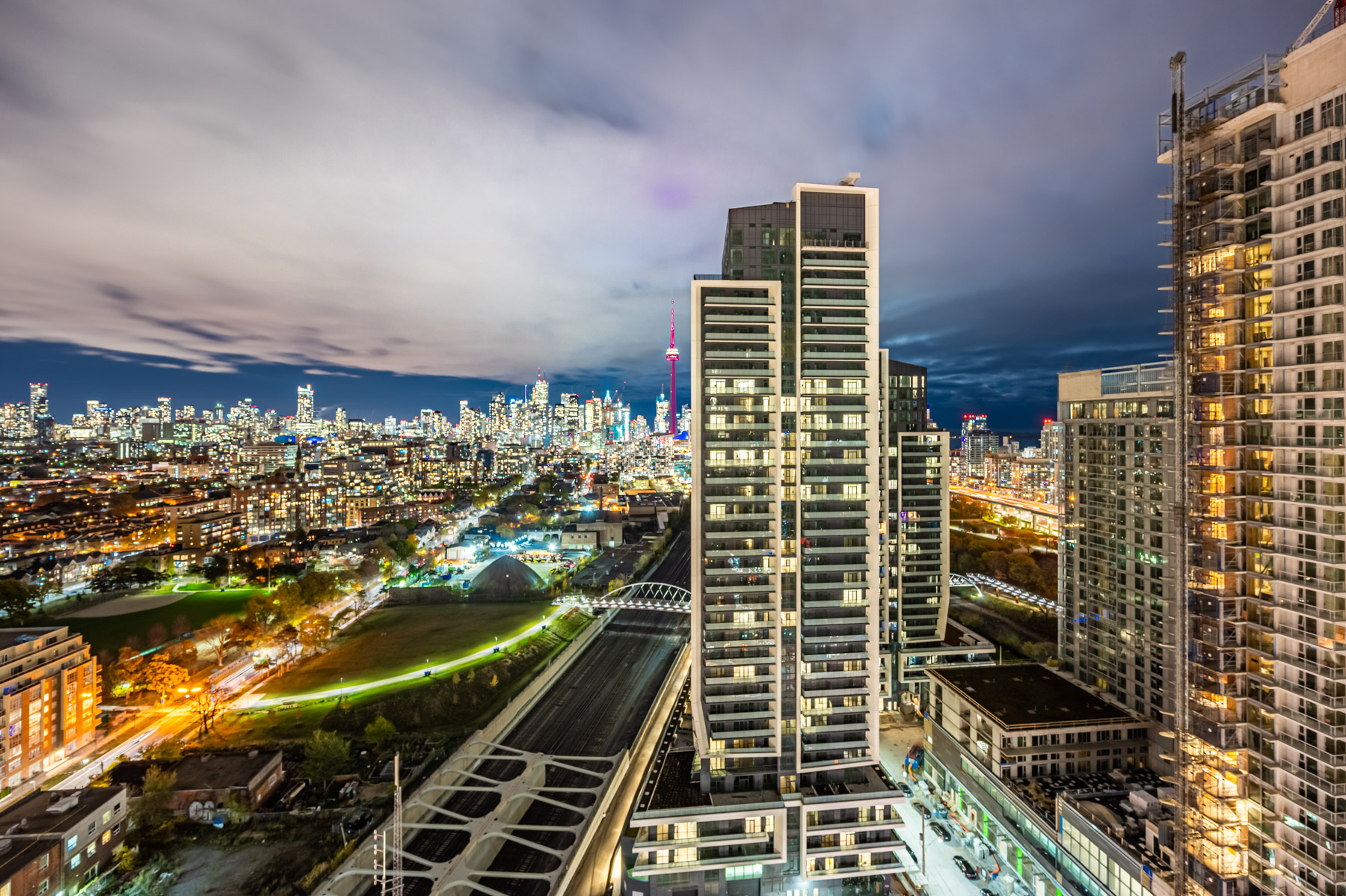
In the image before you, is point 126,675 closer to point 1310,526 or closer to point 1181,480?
point 1181,480

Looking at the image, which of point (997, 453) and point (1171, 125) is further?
point (997, 453)

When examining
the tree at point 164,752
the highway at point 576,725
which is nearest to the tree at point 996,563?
the highway at point 576,725

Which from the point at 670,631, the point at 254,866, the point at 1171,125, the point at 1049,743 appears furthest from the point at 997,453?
the point at 254,866

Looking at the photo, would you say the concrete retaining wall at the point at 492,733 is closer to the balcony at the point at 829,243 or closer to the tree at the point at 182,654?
the tree at the point at 182,654

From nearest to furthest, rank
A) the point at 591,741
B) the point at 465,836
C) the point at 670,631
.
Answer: the point at 465,836 < the point at 591,741 < the point at 670,631

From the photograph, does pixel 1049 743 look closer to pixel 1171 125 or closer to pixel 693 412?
pixel 693 412

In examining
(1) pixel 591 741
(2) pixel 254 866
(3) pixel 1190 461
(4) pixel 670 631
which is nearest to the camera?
(3) pixel 1190 461
